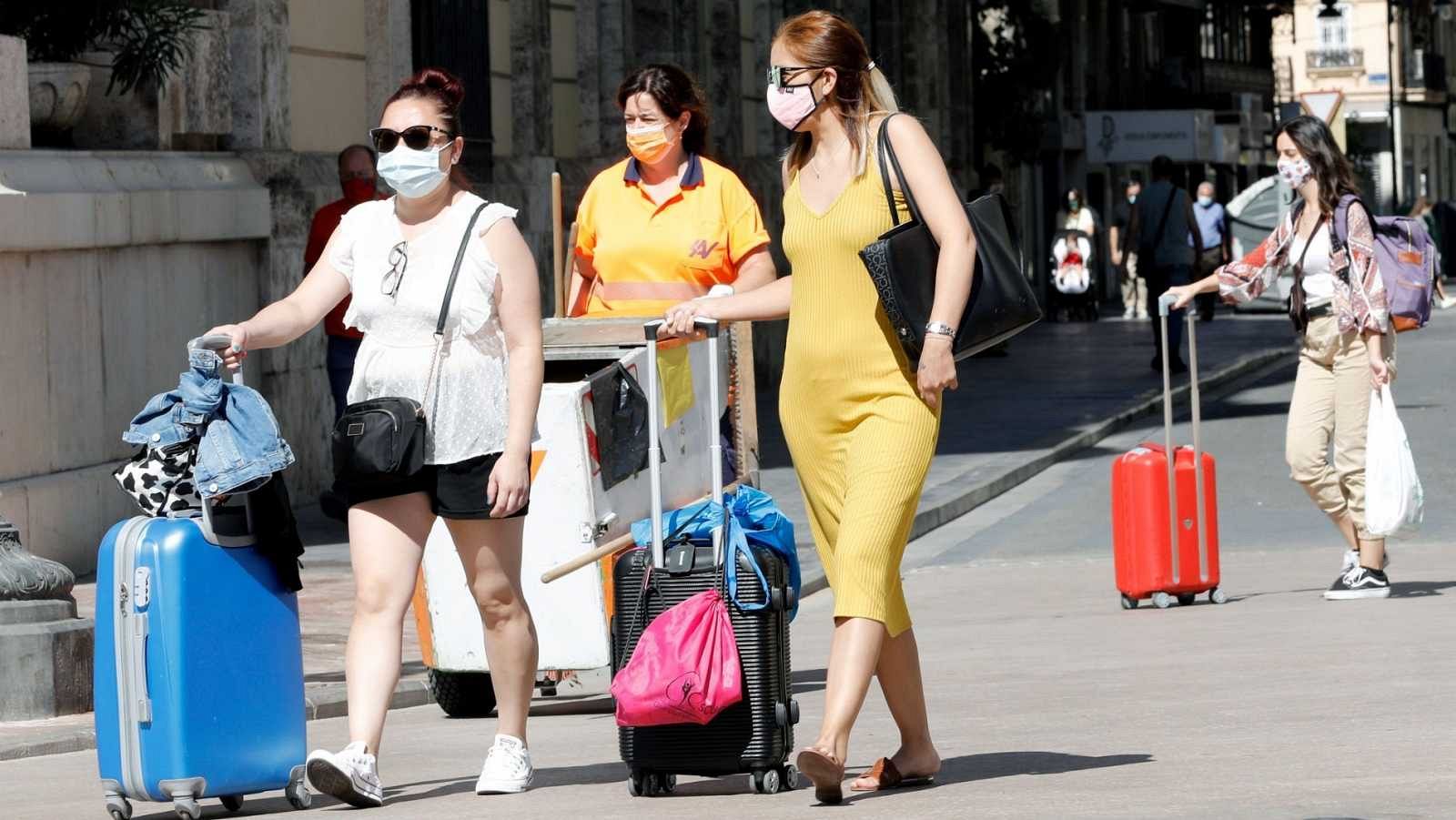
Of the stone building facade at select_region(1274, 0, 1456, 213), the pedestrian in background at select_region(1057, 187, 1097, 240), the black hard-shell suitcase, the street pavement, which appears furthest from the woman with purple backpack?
the stone building facade at select_region(1274, 0, 1456, 213)

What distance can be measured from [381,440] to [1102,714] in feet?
8.13

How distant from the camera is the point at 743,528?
6.71 meters

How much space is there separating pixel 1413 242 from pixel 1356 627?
1.84 meters

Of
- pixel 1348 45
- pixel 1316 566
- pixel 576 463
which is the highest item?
pixel 1348 45

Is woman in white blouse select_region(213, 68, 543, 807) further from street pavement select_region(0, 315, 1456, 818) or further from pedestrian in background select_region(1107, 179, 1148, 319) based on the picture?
pedestrian in background select_region(1107, 179, 1148, 319)

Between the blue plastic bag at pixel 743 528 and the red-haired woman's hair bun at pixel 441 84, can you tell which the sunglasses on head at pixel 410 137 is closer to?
the red-haired woman's hair bun at pixel 441 84

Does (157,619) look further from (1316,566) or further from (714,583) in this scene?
(1316,566)

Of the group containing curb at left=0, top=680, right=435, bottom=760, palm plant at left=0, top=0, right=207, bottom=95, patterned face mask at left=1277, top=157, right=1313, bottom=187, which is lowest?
curb at left=0, top=680, right=435, bottom=760

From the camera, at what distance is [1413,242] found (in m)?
10.8

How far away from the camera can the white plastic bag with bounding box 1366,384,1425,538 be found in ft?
34.7

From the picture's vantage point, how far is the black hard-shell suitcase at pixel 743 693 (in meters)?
6.55

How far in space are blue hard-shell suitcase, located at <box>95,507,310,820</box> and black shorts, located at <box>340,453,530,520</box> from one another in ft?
1.14

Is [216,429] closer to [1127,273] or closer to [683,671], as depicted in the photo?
[683,671]

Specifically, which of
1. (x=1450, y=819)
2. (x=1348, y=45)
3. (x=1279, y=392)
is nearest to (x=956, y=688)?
(x=1450, y=819)
